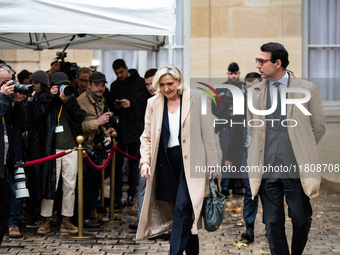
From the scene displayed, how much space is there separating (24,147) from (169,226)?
2526 mm

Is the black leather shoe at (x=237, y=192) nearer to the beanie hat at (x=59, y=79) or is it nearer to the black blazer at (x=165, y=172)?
the beanie hat at (x=59, y=79)

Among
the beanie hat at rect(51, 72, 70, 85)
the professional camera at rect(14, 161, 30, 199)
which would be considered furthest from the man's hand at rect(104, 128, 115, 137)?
the professional camera at rect(14, 161, 30, 199)

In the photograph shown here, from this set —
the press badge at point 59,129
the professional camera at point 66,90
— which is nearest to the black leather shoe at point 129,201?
the press badge at point 59,129

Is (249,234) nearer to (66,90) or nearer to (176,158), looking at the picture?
(176,158)

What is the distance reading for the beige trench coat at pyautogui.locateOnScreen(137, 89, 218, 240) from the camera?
6.34 m

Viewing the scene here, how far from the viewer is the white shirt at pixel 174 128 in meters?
6.41

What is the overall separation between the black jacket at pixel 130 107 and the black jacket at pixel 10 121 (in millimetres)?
3318

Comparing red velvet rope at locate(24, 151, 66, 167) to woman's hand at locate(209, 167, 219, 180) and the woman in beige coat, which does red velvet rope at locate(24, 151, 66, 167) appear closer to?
the woman in beige coat

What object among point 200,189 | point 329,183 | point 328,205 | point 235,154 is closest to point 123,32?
point 200,189

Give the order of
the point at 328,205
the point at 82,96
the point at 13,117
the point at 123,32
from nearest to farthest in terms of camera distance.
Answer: the point at 13,117 → the point at 123,32 → the point at 82,96 → the point at 328,205

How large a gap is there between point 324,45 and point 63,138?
6.79 metres

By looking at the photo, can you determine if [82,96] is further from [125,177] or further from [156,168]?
[125,177]

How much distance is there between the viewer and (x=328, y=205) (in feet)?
34.6

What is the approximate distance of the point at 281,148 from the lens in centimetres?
598
